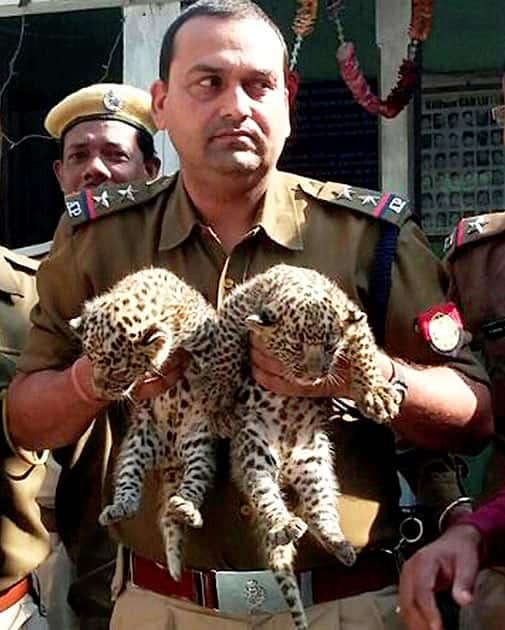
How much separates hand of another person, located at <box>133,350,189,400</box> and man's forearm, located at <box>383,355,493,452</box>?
48 cm

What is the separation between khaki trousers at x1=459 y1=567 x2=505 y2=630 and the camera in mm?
3174

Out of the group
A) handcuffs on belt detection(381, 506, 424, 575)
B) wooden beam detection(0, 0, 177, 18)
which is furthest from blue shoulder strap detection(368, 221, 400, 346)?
wooden beam detection(0, 0, 177, 18)

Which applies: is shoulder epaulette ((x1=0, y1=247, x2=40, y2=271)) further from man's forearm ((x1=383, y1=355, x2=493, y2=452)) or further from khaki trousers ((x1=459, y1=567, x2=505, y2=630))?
khaki trousers ((x1=459, y1=567, x2=505, y2=630))

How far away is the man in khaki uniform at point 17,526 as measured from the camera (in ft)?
11.3

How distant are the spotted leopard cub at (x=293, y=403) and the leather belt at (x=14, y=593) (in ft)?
3.56

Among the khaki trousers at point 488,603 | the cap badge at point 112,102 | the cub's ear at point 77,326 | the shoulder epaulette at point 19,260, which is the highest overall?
the cap badge at point 112,102

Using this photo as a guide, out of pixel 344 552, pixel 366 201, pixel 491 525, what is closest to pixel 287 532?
pixel 344 552

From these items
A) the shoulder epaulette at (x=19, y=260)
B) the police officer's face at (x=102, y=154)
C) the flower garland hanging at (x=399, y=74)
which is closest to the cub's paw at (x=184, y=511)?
the shoulder epaulette at (x=19, y=260)

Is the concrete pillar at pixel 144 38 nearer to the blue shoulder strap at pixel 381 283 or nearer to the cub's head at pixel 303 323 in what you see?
the blue shoulder strap at pixel 381 283

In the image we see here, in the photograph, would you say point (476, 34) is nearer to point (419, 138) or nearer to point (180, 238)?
point (419, 138)

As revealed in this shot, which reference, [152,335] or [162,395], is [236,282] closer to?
[162,395]

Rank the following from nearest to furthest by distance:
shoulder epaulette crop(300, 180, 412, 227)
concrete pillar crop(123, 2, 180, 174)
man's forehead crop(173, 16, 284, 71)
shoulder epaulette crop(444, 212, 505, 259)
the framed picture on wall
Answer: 1. man's forehead crop(173, 16, 284, 71)
2. shoulder epaulette crop(300, 180, 412, 227)
3. shoulder epaulette crop(444, 212, 505, 259)
4. concrete pillar crop(123, 2, 180, 174)
5. the framed picture on wall

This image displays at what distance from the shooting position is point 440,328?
2.83m

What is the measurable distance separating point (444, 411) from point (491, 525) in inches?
10.7
